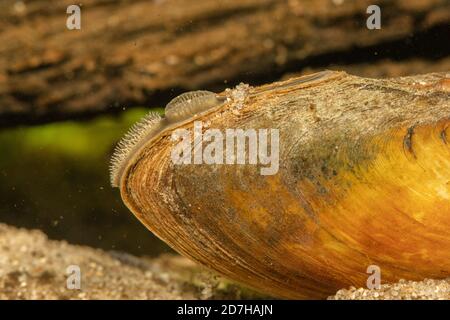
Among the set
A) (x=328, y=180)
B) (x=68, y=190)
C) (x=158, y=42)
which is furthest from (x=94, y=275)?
(x=328, y=180)

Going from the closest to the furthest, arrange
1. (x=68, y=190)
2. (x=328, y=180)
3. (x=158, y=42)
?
(x=328, y=180) → (x=158, y=42) → (x=68, y=190)

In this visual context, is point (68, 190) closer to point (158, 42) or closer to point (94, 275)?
point (94, 275)

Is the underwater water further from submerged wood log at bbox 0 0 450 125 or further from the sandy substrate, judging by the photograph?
submerged wood log at bbox 0 0 450 125

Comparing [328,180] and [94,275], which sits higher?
[328,180]

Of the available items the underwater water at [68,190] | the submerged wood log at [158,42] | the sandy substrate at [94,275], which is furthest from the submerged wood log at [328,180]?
the underwater water at [68,190]

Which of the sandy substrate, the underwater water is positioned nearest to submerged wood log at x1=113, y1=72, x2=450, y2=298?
the sandy substrate

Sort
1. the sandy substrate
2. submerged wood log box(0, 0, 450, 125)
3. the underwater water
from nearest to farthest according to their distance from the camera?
the sandy substrate, submerged wood log box(0, 0, 450, 125), the underwater water

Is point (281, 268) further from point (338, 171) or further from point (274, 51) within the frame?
point (274, 51)
